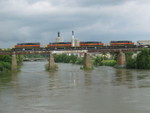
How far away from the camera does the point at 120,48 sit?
96.4m

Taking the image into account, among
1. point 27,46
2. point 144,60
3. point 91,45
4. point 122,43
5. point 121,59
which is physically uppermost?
point 122,43

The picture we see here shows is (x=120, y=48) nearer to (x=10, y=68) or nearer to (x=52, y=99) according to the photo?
(x=10, y=68)

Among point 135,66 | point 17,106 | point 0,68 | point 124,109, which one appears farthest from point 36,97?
point 135,66

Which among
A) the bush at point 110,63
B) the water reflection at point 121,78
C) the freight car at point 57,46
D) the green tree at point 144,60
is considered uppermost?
the freight car at point 57,46

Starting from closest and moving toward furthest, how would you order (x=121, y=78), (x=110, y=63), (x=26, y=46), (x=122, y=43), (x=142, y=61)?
(x=121, y=78) < (x=142, y=61) < (x=26, y=46) < (x=122, y=43) < (x=110, y=63)

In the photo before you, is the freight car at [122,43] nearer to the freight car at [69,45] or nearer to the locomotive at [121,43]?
the locomotive at [121,43]

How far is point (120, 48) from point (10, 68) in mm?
40155

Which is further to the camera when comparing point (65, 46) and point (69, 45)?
point (69, 45)

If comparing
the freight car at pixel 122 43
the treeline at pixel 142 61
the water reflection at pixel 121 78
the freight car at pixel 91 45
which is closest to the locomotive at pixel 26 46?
the freight car at pixel 91 45

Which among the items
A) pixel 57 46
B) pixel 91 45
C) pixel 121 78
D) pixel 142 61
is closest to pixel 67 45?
pixel 57 46

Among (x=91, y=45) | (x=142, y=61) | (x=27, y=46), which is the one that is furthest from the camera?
(x=91, y=45)

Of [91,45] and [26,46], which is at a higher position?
[26,46]

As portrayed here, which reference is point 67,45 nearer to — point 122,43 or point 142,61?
point 122,43

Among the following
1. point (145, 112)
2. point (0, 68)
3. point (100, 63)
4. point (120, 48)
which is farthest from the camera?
point (100, 63)
